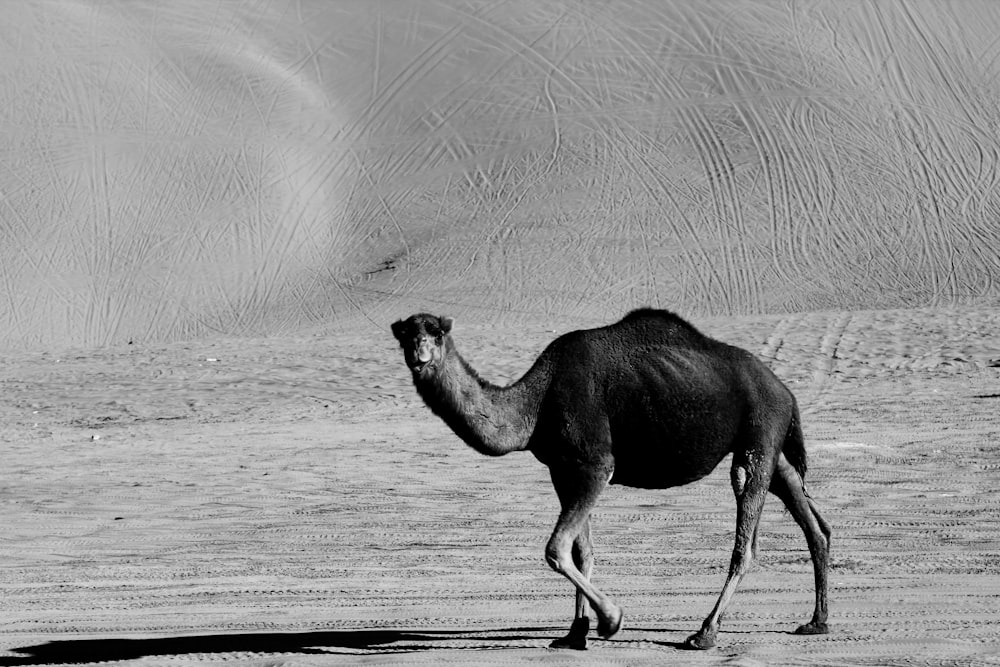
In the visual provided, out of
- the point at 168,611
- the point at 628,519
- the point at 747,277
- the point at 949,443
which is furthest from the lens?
the point at 747,277

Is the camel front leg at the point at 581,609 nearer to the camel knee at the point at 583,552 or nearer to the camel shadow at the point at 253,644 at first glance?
the camel knee at the point at 583,552

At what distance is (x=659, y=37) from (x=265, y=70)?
44.7 ft

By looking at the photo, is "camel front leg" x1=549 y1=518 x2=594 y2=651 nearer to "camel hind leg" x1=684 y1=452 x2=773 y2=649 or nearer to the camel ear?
"camel hind leg" x1=684 y1=452 x2=773 y2=649

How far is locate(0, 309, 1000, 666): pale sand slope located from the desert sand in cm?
6

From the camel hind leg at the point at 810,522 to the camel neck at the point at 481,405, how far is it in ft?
5.13

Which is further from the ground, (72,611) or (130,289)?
(130,289)

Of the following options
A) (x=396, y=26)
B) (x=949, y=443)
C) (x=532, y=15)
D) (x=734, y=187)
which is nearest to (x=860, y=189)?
(x=734, y=187)

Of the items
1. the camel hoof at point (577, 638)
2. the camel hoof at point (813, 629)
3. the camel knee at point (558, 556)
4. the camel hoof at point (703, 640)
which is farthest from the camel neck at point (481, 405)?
the camel hoof at point (813, 629)

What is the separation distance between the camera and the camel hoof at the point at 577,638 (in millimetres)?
8094

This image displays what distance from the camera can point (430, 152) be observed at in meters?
48.6

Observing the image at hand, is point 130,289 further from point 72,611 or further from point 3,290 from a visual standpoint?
point 72,611

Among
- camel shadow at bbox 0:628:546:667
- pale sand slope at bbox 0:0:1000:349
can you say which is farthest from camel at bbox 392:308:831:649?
pale sand slope at bbox 0:0:1000:349

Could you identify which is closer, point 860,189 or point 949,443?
point 949,443

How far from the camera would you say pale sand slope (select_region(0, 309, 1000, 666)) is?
28.1ft
